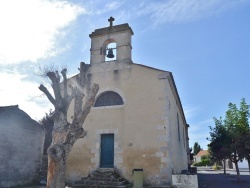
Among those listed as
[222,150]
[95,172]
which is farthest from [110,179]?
[222,150]

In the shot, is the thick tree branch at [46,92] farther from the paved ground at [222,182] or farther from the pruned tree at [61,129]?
the paved ground at [222,182]

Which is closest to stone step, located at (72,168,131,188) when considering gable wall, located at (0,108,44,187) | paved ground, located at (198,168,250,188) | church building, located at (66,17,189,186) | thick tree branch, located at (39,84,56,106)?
church building, located at (66,17,189,186)

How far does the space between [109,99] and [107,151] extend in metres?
2.77

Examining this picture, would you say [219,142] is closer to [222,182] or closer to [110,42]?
[222,182]

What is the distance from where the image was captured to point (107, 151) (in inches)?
476

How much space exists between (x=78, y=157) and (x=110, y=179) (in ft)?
8.49

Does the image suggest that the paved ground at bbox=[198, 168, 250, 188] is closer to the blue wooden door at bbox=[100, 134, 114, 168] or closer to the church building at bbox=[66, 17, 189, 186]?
the church building at bbox=[66, 17, 189, 186]

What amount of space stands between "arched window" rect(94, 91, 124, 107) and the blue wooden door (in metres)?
1.72

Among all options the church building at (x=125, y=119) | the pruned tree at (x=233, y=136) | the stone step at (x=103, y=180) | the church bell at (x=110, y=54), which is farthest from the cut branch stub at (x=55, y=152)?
the pruned tree at (x=233, y=136)

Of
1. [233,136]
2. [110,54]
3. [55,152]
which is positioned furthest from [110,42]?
[233,136]

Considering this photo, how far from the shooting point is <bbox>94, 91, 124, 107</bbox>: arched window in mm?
12648

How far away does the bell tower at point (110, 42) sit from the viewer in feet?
42.4

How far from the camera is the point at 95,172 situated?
37.7 feet

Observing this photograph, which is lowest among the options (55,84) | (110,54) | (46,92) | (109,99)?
(46,92)
